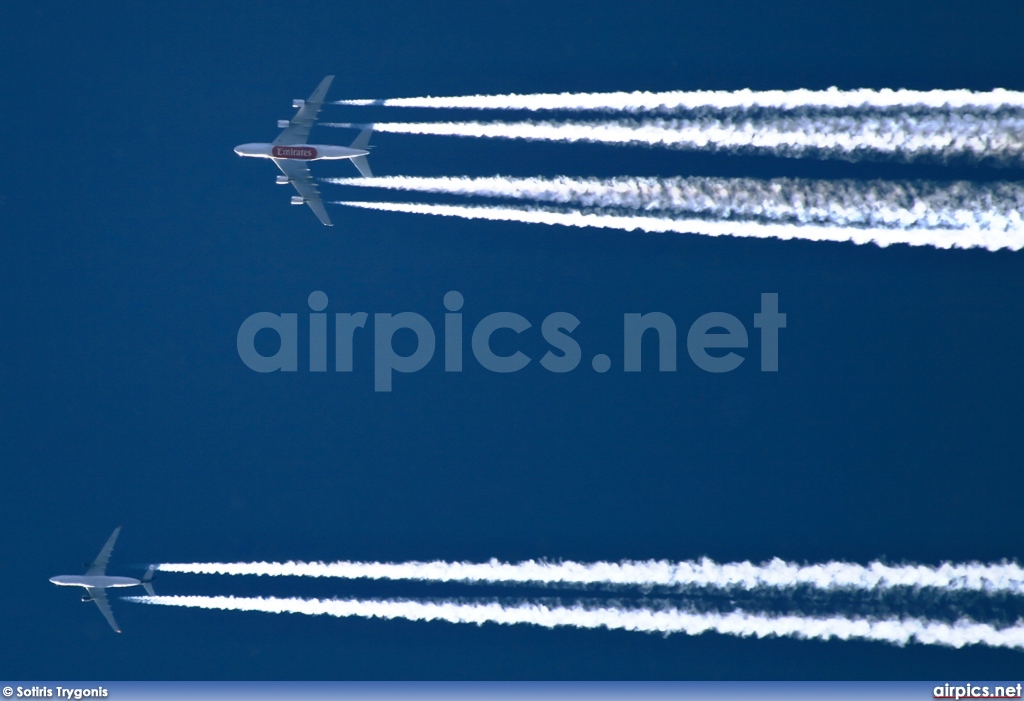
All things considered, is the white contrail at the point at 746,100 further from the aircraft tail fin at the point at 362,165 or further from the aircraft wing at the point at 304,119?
the aircraft wing at the point at 304,119

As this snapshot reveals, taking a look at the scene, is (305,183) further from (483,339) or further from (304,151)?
(483,339)

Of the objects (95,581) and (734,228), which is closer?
(734,228)

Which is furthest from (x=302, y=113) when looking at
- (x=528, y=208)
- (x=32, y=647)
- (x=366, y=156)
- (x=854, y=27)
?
(x=32, y=647)

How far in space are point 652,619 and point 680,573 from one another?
3.19 ft

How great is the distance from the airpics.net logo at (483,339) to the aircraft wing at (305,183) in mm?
1632

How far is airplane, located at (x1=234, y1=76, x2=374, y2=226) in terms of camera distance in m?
18.6

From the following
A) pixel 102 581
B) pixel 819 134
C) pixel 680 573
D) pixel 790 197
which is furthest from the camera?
pixel 102 581

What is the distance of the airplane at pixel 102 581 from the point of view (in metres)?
18.9

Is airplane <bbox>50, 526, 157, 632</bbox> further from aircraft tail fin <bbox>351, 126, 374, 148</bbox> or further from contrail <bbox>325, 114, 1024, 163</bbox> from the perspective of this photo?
contrail <bbox>325, 114, 1024, 163</bbox>

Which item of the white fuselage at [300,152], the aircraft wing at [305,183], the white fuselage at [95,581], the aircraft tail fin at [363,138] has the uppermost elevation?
the aircraft tail fin at [363,138]

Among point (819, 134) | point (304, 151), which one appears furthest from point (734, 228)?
point (304, 151)

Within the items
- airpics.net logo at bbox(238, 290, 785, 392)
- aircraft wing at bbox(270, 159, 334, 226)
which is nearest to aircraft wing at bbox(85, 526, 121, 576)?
airpics.net logo at bbox(238, 290, 785, 392)

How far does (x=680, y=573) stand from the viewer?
1773 cm

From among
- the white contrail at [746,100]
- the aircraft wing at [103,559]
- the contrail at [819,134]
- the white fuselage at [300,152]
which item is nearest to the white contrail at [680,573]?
the aircraft wing at [103,559]
